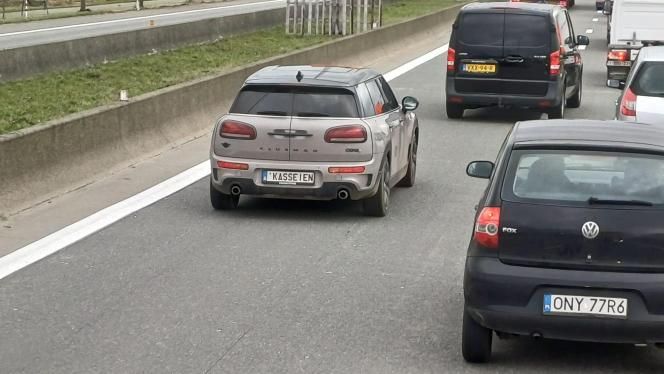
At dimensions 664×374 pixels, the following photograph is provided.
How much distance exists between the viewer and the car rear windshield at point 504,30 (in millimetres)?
20875

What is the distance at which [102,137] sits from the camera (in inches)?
601

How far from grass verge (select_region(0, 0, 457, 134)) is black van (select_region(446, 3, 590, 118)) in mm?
4404

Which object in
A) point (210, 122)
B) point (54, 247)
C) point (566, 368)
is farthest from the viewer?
point (210, 122)

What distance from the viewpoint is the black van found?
823 inches

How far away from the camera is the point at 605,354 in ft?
26.8

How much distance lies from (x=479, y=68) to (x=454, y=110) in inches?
30.8

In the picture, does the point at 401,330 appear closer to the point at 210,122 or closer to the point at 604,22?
the point at 210,122

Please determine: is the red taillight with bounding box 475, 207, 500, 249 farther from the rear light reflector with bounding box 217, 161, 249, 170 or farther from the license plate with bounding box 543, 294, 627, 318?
the rear light reflector with bounding box 217, 161, 249, 170

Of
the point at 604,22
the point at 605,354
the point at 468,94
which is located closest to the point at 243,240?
the point at 605,354

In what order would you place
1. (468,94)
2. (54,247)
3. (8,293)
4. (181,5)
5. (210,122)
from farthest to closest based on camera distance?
1. (181,5)
2. (468,94)
3. (210,122)
4. (54,247)
5. (8,293)

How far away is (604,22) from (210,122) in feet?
119

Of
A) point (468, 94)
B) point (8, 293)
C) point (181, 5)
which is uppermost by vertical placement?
point (8, 293)

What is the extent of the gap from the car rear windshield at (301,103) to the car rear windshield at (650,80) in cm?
424

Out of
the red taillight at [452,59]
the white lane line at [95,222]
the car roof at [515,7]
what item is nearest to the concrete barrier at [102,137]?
the white lane line at [95,222]
